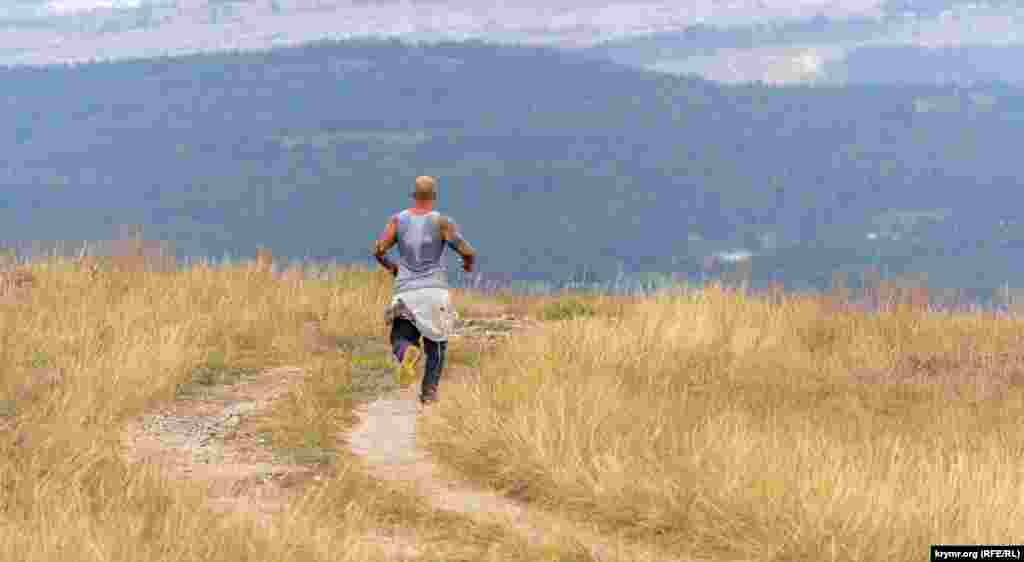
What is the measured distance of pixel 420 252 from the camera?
421 inches

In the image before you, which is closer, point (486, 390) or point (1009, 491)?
point (1009, 491)

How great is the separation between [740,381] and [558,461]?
4.19m

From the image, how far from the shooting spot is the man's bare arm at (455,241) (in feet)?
34.9

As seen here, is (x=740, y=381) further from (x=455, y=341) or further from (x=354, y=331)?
(x=354, y=331)

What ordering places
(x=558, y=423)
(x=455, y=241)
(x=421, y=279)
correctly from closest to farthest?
(x=558, y=423)
(x=455, y=241)
(x=421, y=279)

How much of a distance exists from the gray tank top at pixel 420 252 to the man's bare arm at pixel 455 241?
0.16ft

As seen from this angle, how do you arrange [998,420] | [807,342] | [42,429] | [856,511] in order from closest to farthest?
[856,511], [42,429], [998,420], [807,342]

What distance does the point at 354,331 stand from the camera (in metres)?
15.1

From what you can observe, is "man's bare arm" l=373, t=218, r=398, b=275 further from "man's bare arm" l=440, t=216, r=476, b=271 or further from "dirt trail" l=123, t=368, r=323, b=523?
"dirt trail" l=123, t=368, r=323, b=523

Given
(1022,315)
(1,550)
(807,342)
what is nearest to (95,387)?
(1,550)

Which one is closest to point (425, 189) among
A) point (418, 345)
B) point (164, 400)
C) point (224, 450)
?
point (418, 345)

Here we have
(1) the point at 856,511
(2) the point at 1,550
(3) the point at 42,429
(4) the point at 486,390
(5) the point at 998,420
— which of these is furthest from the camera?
(5) the point at 998,420

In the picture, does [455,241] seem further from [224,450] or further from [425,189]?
[224,450]

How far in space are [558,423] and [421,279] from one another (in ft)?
8.44
